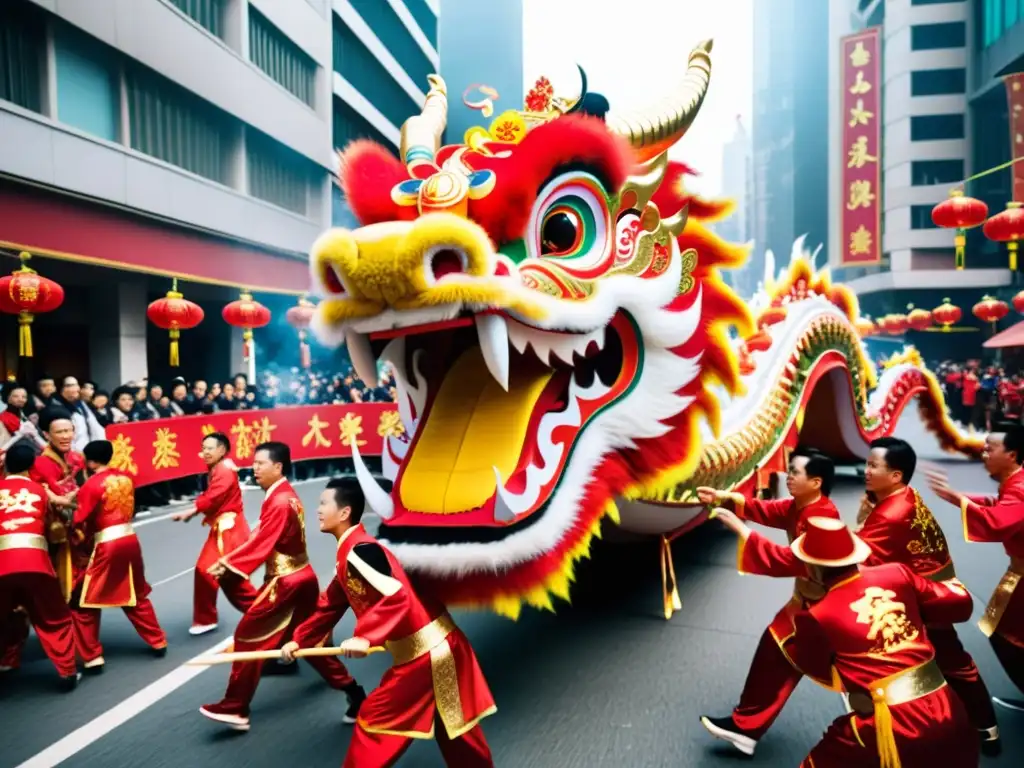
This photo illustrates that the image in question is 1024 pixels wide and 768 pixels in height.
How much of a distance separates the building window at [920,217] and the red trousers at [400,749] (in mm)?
27808

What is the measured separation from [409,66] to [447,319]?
2369 centimetres

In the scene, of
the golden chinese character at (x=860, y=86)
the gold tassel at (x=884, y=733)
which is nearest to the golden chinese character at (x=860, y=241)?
the golden chinese character at (x=860, y=86)

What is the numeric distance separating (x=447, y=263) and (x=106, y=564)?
8.25 ft

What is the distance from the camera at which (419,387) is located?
341 cm

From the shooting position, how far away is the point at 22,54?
8.41 m

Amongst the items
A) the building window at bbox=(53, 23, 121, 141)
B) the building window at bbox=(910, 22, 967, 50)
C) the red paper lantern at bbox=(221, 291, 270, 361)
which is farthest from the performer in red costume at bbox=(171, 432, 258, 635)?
the building window at bbox=(910, 22, 967, 50)

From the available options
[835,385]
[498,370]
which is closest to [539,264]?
[498,370]

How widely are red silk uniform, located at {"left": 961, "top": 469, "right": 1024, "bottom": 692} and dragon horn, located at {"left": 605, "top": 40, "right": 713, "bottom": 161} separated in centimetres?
203

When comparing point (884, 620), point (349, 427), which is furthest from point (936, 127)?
point (884, 620)

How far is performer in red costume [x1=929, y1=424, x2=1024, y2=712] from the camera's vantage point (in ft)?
9.53

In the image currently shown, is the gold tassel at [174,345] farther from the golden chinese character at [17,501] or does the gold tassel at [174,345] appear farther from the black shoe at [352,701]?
the black shoe at [352,701]

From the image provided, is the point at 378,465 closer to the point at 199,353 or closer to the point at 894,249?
the point at 199,353

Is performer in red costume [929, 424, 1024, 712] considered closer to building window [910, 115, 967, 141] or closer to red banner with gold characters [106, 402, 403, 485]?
red banner with gold characters [106, 402, 403, 485]

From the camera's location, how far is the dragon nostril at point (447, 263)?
2.61 m
